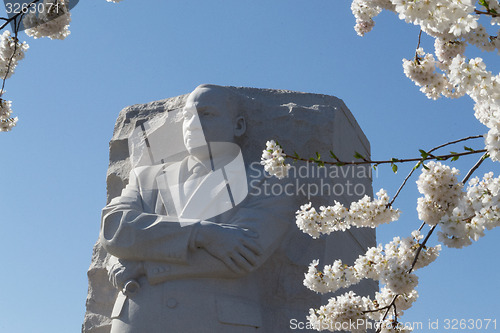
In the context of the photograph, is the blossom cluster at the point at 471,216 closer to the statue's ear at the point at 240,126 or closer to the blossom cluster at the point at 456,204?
the blossom cluster at the point at 456,204

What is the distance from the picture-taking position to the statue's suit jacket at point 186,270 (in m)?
4.23

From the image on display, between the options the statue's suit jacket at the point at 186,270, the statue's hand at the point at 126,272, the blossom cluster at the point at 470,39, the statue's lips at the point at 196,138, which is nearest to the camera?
the blossom cluster at the point at 470,39

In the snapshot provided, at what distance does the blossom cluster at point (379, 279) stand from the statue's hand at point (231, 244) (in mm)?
1066

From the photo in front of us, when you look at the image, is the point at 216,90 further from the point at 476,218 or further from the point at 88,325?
the point at 476,218

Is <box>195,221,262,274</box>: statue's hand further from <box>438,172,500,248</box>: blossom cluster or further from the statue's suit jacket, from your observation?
<box>438,172,500,248</box>: blossom cluster

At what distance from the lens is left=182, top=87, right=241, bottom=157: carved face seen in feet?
16.1

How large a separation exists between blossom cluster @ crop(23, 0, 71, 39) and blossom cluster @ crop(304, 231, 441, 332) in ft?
5.74

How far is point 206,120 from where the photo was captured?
194 inches

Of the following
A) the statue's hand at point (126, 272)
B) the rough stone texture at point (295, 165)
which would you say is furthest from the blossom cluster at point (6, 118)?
the rough stone texture at point (295, 165)

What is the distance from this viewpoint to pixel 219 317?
4199 millimetres

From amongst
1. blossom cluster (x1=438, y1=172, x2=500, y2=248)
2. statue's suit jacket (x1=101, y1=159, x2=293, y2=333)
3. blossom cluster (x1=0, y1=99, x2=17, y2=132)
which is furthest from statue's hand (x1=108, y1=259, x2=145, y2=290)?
blossom cluster (x1=438, y1=172, x2=500, y2=248)

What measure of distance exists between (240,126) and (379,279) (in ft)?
7.80

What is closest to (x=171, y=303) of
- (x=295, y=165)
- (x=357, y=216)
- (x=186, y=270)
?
(x=186, y=270)

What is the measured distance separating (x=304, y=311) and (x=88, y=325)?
1579mm
